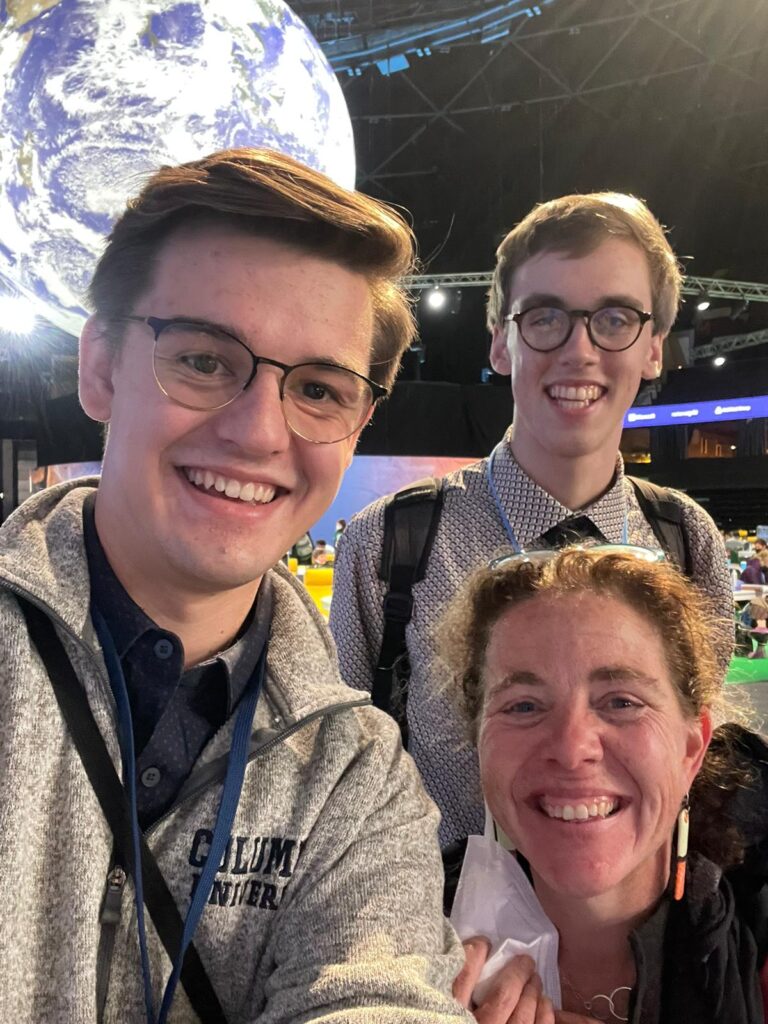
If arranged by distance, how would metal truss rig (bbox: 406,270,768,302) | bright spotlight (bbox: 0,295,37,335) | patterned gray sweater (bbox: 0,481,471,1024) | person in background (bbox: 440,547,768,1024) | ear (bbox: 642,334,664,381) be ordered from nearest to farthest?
1. patterned gray sweater (bbox: 0,481,471,1024)
2. person in background (bbox: 440,547,768,1024)
3. ear (bbox: 642,334,664,381)
4. bright spotlight (bbox: 0,295,37,335)
5. metal truss rig (bbox: 406,270,768,302)

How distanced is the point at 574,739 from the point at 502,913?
327 millimetres

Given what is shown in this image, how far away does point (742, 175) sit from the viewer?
7.32m

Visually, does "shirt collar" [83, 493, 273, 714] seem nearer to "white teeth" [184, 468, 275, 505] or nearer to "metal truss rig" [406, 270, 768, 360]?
"white teeth" [184, 468, 275, 505]

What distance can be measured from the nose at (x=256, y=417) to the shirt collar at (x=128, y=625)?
24 centimetres

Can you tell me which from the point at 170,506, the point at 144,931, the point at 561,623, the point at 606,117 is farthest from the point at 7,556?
the point at 606,117

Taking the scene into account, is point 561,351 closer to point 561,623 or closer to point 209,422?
point 561,623

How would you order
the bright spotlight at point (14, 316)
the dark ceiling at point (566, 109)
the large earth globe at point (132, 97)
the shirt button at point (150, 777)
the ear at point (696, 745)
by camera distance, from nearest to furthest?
the shirt button at point (150, 777) < the ear at point (696, 745) < the large earth globe at point (132, 97) < the dark ceiling at point (566, 109) < the bright spotlight at point (14, 316)

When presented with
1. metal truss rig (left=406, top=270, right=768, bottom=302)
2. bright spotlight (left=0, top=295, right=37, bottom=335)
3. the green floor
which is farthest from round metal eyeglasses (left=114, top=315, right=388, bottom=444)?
metal truss rig (left=406, top=270, right=768, bottom=302)

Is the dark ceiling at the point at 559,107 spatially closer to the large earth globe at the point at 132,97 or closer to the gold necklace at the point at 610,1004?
the large earth globe at the point at 132,97

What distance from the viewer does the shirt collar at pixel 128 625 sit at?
3.13 ft

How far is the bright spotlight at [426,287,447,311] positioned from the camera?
1066cm

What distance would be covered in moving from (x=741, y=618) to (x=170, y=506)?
486cm

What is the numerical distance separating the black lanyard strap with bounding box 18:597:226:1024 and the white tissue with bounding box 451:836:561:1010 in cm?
46

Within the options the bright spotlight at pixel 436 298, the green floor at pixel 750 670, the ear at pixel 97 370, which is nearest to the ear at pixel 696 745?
the ear at pixel 97 370
